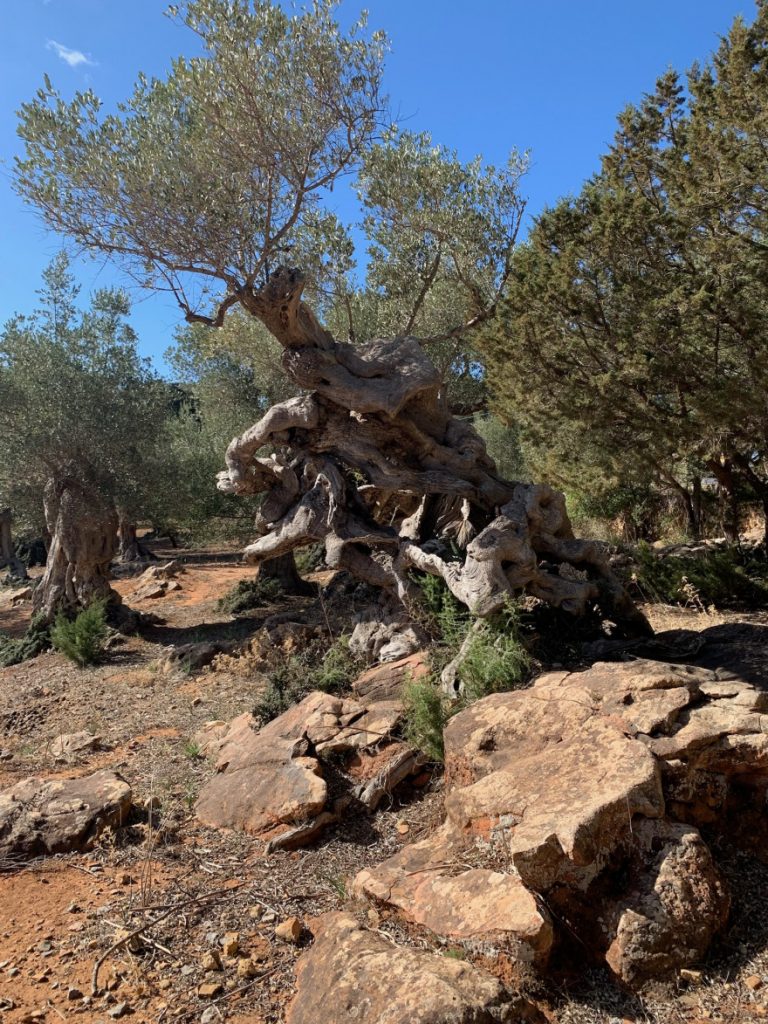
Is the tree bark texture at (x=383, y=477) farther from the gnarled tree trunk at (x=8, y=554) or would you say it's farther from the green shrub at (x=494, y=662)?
the gnarled tree trunk at (x=8, y=554)

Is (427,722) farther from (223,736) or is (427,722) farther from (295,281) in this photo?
(295,281)

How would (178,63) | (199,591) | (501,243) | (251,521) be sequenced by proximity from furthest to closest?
(251,521), (199,591), (501,243), (178,63)

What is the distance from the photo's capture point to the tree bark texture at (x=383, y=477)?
770cm

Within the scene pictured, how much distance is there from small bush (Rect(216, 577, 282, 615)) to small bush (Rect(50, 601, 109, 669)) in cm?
285

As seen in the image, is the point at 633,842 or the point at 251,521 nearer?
the point at 633,842

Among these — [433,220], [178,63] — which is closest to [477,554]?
[178,63]

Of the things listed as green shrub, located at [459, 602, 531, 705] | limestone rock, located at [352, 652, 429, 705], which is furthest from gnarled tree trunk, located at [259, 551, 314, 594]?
green shrub, located at [459, 602, 531, 705]

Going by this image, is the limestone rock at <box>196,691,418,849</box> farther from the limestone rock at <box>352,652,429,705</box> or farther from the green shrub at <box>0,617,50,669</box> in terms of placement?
the green shrub at <box>0,617,50,669</box>

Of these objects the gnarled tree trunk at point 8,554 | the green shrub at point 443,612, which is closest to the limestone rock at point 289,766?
the green shrub at point 443,612

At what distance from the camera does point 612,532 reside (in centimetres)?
1764

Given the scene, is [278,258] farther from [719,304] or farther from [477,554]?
A: [477,554]

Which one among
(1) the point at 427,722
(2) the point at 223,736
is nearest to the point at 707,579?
(1) the point at 427,722

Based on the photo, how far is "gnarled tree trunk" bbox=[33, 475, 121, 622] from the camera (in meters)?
13.2

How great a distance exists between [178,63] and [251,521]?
39.8 feet
